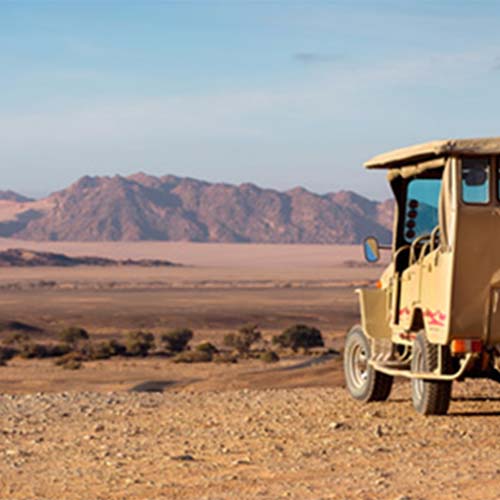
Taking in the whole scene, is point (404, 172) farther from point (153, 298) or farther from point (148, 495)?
point (153, 298)

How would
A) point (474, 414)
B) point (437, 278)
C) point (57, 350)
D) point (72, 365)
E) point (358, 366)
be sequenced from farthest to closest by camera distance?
point (57, 350) < point (72, 365) < point (358, 366) < point (474, 414) < point (437, 278)

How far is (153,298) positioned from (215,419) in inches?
3635

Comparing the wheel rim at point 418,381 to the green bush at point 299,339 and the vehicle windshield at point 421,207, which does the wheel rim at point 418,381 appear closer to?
the vehicle windshield at point 421,207

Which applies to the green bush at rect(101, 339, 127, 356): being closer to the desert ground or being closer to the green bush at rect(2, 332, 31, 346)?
the green bush at rect(2, 332, 31, 346)

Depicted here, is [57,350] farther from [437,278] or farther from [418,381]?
[437,278]

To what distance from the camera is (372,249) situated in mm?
14555

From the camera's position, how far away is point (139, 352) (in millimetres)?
49469

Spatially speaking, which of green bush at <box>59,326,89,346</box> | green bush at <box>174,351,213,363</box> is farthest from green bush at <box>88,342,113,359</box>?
green bush at <box>59,326,89,346</box>

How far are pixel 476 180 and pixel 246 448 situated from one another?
11.6 feet

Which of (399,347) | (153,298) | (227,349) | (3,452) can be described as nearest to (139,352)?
(227,349)

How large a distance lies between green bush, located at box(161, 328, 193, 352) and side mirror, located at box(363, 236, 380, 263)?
1488 inches

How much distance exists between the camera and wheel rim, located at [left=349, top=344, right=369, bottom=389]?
15008 millimetres

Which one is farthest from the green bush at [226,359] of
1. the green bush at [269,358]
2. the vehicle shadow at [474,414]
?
the vehicle shadow at [474,414]

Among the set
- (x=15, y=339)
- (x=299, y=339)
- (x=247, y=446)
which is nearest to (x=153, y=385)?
(x=247, y=446)
